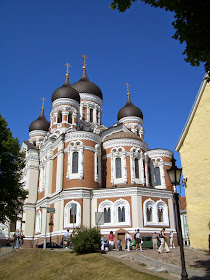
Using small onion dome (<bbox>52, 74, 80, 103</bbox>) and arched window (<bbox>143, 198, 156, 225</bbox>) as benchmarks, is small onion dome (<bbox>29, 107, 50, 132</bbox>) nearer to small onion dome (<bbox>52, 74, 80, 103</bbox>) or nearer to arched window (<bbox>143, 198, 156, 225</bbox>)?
small onion dome (<bbox>52, 74, 80, 103</bbox>)

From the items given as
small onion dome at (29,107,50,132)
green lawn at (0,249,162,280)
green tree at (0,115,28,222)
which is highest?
small onion dome at (29,107,50,132)

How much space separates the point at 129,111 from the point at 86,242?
119 ft

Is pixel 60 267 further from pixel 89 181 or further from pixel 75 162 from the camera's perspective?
pixel 75 162

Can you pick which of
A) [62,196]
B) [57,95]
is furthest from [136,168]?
[57,95]

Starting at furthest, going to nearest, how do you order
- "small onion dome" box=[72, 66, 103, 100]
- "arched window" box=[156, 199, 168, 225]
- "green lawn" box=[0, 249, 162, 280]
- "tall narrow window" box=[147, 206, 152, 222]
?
"small onion dome" box=[72, 66, 103, 100] → "arched window" box=[156, 199, 168, 225] → "tall narrow window" box=[147, 206, 152, 222] → "green lawn" box=[0, 249, 162, 280]

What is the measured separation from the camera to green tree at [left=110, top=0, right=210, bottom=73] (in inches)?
283

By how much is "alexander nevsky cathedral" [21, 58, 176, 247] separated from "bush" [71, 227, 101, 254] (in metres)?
11.2

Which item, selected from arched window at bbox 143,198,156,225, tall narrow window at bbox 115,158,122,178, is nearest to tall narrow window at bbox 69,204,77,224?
tall narrow window at bbox 115,158,122,178

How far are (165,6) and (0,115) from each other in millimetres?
20714

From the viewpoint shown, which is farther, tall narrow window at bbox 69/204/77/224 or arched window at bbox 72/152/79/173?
arched window at bbox 72/152/79/173

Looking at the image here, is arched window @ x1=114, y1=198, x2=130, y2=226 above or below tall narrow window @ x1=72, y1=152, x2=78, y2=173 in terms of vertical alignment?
below

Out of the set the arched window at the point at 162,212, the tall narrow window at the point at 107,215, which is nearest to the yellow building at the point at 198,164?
the tall narrow window at the point at 107,215

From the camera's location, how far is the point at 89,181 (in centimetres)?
3438

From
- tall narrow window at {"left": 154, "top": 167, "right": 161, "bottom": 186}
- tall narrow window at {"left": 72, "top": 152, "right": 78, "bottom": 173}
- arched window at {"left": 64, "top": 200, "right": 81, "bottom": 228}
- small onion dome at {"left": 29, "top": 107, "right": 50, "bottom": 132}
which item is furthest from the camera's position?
small onion dome at {"left": 29, "top": 107, "right": 50, "bottom": 132}
